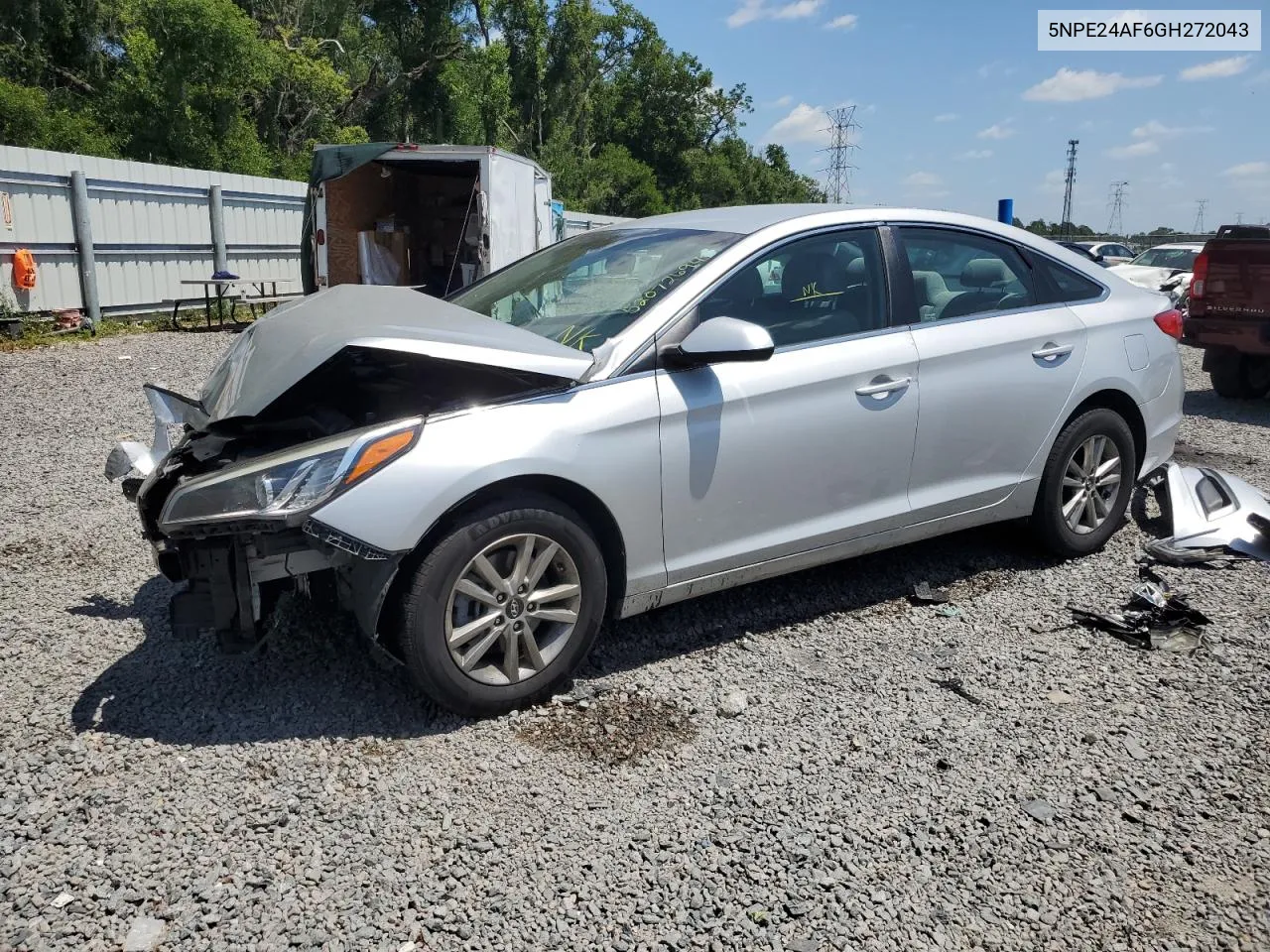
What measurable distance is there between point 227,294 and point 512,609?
14.2 m

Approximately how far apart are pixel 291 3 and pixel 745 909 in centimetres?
3560

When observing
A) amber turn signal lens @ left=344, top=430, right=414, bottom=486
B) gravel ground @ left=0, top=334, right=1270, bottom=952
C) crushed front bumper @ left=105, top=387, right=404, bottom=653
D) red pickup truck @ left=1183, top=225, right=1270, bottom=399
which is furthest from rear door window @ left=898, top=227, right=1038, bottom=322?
red pickup truck @ left=1183, top=225, right=1270, bottom=399

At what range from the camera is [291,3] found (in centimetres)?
3228

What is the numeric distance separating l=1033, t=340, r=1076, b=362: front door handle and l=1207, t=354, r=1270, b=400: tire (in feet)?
22.7

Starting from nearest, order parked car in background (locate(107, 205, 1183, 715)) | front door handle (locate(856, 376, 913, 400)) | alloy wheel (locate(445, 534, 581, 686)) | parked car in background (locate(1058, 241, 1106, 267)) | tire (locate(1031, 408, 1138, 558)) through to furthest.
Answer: parked car in background (locate(107, 205, 1183, 715)), alloy wheel (locate(445, 534, 581, 686)), front door handle (locate(856, 376, 913, 400)), tire (locate(1031, 408, 1138, 558)), parked car in background (locate(1058, 241, 1106, 267))

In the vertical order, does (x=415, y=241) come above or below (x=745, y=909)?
above

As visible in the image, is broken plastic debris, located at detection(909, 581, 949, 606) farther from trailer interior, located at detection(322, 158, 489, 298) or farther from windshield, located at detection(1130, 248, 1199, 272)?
windshield, located at detection(1130, 248, 1199, 272)

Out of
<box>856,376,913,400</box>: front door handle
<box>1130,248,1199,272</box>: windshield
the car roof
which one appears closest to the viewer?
<box>856,376,913,400</box>: front door handle

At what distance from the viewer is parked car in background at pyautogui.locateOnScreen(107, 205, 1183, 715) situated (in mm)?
3180

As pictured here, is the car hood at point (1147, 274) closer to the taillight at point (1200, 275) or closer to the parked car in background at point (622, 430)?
the taillight at point (1200, 275)

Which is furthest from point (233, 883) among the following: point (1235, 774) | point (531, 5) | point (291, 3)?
point (531, 5)

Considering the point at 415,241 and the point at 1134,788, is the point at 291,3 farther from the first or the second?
the point at 1134,788

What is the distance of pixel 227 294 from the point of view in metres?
15.8

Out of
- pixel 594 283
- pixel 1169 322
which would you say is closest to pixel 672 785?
pixel 594 283
